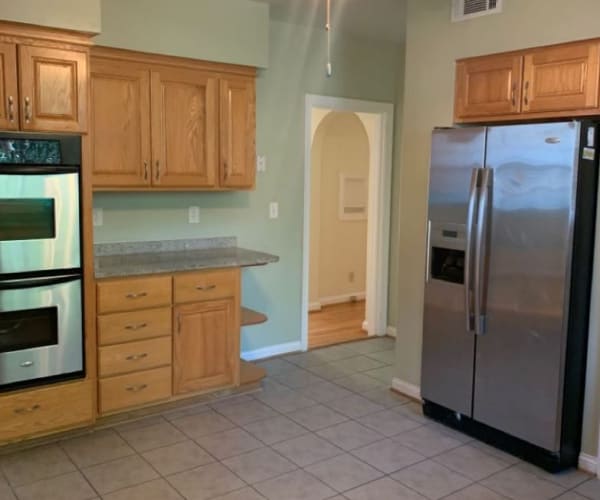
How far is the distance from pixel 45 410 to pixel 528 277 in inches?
104

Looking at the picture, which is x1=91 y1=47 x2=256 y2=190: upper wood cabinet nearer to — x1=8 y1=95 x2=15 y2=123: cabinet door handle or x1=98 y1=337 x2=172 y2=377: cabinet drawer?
x1=8 y1=95 x2=15 y2=123: cabinet door handle

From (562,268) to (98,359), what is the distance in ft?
8.31

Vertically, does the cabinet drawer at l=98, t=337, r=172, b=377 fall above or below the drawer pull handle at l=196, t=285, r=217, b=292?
below

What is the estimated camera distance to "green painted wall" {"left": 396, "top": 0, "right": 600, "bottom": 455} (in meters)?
3.04

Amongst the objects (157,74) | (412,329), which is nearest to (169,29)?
(157,74)

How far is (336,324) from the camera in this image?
6.07 metres

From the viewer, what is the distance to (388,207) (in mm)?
5512

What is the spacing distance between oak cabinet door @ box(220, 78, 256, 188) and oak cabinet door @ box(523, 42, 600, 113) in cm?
184

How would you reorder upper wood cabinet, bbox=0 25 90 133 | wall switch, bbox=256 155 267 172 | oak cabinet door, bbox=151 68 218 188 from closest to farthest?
upper wood cabinet, bbox=0 25 90 133
oak cabinet door, bbox=151 68 218 188
wall switch, bbox=256 155 267 172

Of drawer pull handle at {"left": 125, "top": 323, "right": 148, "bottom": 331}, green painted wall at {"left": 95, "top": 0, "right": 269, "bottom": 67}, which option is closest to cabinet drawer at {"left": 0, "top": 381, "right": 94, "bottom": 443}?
drawer pull handle at {"left": 125, "top": 323, "right": 148, "bottom": 331}

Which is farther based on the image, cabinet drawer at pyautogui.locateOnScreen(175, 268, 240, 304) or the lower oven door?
cabinet drawer at pyautogui.locateOnScreen(175, 268, 240, 304)

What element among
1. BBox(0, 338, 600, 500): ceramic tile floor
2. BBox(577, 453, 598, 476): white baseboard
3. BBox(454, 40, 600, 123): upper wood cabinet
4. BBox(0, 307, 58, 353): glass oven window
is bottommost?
BBox(0, 338, 600, 500): ceramic tile floor

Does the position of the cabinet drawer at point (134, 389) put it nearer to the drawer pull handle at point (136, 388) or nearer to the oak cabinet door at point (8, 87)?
the drawer pull handle at point (136, 388)

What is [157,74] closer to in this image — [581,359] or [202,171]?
[202,171]
